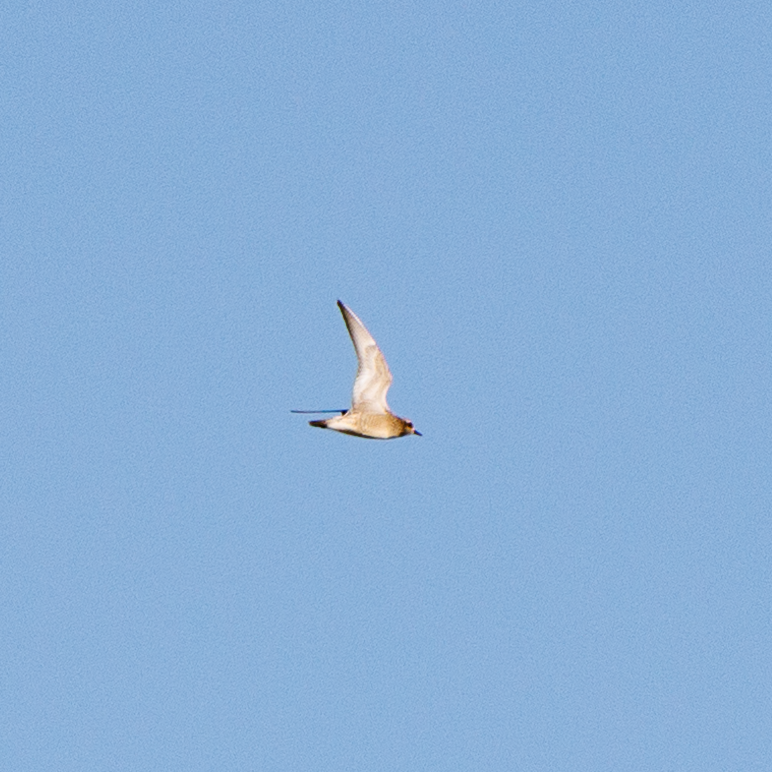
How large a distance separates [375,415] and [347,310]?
207 cm

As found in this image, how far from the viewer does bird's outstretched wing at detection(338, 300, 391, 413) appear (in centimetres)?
3072

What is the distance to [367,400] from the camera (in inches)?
1238

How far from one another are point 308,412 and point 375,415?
51.5 inches

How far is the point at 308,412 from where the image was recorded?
101 ft

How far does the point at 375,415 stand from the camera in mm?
31578

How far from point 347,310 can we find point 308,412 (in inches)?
71.3

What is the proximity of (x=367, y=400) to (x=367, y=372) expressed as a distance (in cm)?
54

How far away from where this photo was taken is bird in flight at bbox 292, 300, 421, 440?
3094 cm

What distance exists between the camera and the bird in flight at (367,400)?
30.9 metres

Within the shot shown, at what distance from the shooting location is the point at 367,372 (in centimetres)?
3117

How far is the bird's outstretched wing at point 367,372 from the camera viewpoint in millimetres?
30719
